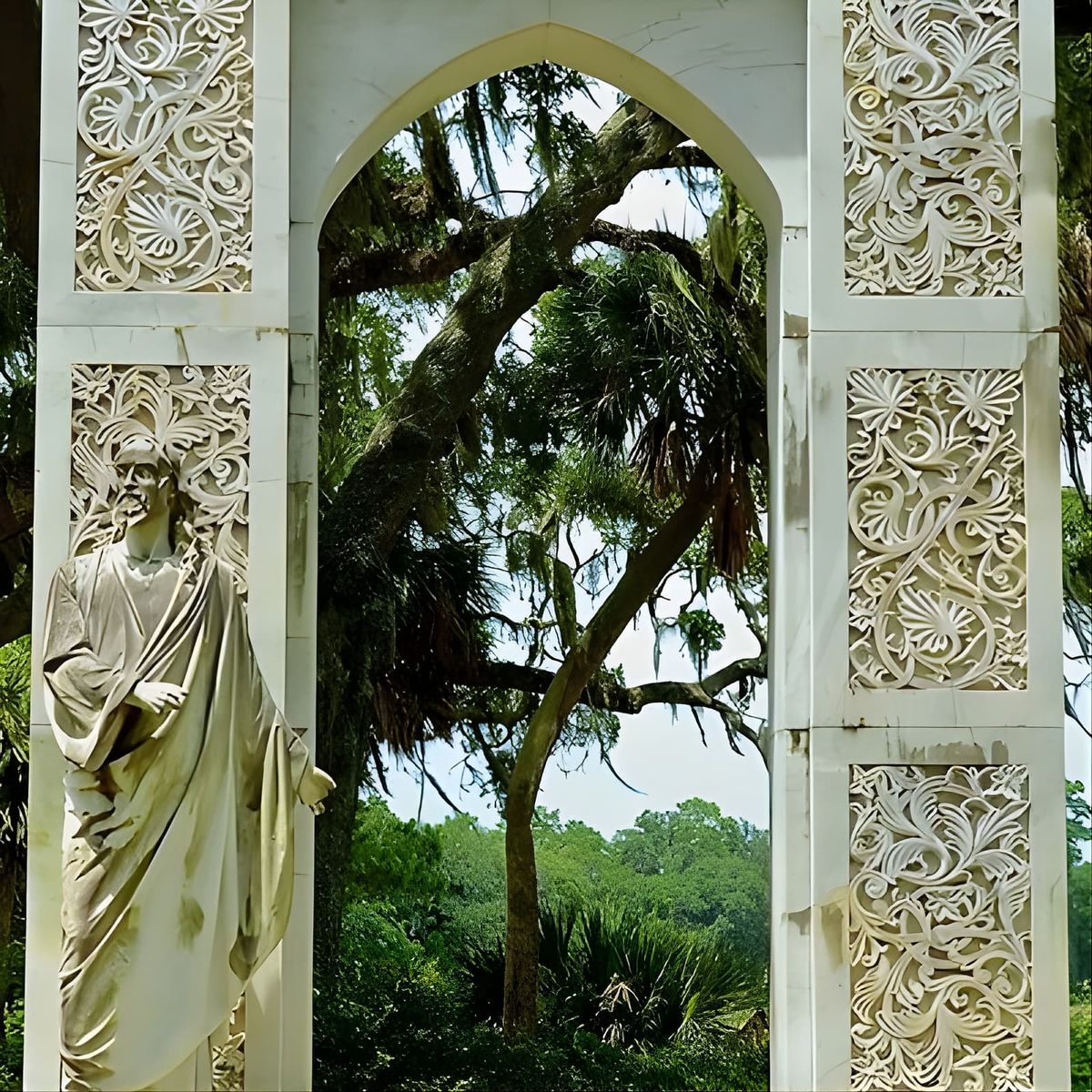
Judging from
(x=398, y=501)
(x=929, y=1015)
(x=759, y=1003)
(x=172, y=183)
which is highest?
(x=172, y=183)

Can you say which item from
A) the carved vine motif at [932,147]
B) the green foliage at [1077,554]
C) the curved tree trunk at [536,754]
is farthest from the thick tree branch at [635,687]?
the carved vine motif at [932,147]

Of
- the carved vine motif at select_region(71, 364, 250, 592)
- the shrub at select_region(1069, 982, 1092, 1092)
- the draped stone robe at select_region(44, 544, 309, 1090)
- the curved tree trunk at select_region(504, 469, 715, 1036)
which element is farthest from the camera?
the shrub at select_region(1069, 982, 1092, 1092)

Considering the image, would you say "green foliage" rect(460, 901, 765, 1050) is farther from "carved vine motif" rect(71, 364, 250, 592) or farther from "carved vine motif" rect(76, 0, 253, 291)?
"carved vine motif" rect(76, 0, 253, 291)

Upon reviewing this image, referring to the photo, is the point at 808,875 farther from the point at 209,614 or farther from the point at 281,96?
the point at 281,96

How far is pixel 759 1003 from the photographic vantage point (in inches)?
494

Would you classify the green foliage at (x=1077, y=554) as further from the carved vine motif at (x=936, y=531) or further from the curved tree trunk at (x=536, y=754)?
the carved vine motif at (x=936, y=531)

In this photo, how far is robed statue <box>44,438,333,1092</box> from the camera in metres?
5.74

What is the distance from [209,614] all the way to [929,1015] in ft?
8.54

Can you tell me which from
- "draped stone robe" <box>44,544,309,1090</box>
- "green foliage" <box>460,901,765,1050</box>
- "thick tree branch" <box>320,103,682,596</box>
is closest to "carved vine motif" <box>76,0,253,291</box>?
"draped stone robe" <box>44,544,309,1090</box>

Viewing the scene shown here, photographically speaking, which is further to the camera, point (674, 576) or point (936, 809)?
point (674, 576)

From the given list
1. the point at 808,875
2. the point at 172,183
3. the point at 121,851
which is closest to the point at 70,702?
the point at 121,851

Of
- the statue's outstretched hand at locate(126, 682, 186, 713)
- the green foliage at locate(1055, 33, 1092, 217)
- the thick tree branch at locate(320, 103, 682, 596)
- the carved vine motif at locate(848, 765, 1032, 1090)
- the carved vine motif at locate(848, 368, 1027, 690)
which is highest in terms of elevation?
the green foliage at locate(1055, 33, 1092, 217)

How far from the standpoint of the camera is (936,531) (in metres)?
6.60

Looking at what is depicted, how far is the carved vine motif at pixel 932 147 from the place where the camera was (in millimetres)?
6719
